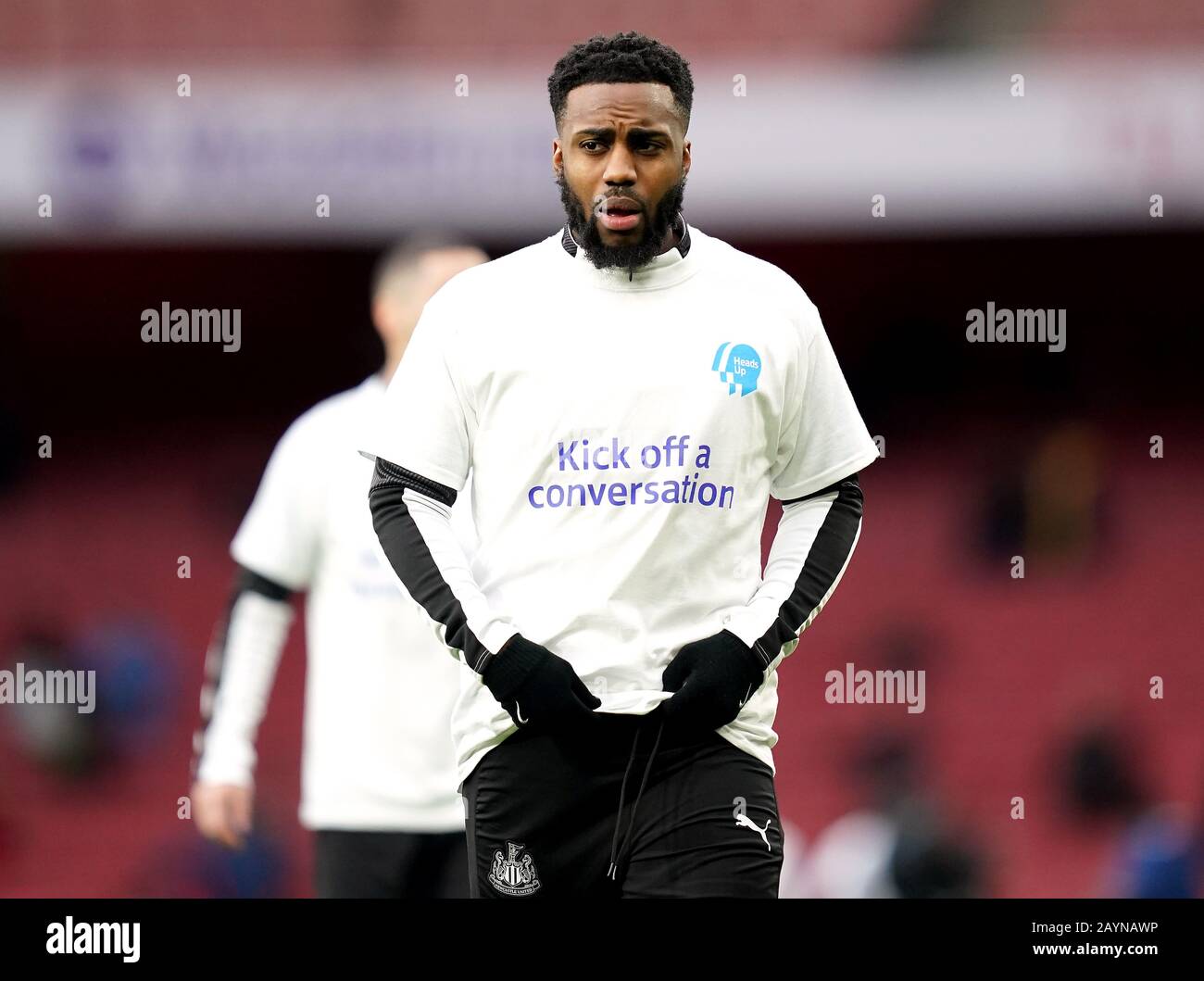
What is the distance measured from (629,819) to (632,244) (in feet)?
2.87

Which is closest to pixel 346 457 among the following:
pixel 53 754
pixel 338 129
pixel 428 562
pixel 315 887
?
pixel 315 887

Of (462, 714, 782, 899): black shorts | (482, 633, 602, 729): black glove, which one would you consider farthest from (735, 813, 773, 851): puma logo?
(482, 633, 602, 729): black glove

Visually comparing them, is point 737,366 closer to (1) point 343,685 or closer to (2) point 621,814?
(2) point 621,814

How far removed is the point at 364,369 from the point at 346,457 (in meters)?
3.79

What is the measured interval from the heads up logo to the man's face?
19 centimetres

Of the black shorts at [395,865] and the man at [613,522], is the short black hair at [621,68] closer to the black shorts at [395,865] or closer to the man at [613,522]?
the man at [613,522]

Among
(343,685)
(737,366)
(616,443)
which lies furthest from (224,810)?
(737,366)

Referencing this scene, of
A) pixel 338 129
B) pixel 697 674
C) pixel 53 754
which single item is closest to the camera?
pixel 697 674

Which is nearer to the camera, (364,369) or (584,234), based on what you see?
(584,234)

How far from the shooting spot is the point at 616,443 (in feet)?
9.33

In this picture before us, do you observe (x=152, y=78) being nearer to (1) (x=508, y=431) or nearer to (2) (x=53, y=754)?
(2) (x=53, y=754)

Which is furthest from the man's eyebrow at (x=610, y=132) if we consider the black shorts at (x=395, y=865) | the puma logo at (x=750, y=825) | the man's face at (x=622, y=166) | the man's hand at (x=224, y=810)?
the man's hand at (x=224, y=810)

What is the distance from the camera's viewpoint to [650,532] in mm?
2824

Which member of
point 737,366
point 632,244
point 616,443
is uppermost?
point 632,244
